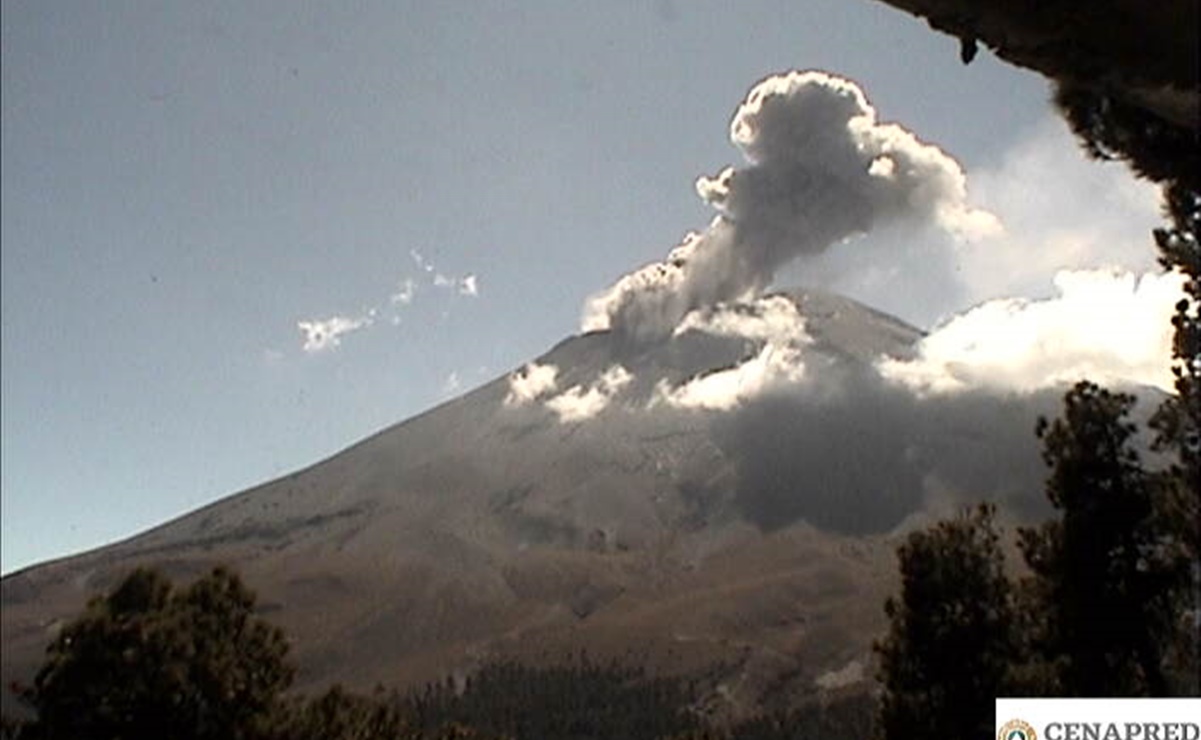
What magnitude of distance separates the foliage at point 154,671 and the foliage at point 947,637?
10.8m

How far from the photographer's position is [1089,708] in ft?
35.3

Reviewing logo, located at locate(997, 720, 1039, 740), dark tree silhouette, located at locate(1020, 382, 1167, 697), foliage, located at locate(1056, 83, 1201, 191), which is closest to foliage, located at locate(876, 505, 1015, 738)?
dark tree silhouette, located at locate(1020, 382, 1167, 697)

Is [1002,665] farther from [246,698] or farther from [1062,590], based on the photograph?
[246,698]

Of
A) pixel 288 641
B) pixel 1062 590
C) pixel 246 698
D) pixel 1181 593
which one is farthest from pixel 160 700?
pixel 1181 593

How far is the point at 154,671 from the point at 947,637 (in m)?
12.8

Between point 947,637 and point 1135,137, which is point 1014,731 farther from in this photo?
point 1135,137

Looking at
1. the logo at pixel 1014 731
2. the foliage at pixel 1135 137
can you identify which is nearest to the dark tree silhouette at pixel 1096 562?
the logo at pixel 1014 731

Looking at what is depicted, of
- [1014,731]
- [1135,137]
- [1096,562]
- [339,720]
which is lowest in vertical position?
[339,720]

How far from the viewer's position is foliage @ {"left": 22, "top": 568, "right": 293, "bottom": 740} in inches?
619

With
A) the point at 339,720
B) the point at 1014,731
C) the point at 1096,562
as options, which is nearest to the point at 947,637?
the point at 1096,562

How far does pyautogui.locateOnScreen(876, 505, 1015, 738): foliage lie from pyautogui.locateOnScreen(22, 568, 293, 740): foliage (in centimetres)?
1083

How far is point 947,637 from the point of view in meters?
17.4

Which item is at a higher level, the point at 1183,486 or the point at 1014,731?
the point at 1183,486

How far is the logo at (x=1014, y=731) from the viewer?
11.3 meters
